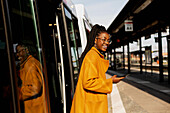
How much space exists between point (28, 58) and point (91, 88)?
837 mm

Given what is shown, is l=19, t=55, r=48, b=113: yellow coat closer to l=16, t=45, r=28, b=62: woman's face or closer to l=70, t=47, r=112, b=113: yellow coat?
l=16, t=45, r=28, b=62: woman's face

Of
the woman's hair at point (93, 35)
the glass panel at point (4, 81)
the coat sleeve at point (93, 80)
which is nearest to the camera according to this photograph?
the glass panel at point (4, 81)

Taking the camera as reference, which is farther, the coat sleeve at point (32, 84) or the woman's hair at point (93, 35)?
the woman's hair at point (93, 35)

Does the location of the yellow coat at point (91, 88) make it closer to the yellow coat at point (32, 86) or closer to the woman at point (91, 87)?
the woman at point (91, 87)

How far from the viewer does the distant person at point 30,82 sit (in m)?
2.24

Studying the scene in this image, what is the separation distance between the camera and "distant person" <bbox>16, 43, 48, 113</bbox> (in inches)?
88.2

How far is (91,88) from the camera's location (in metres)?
2.20

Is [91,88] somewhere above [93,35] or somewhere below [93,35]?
below

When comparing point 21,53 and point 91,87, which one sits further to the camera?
point 21,53

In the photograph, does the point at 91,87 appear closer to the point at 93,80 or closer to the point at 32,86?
the point at 93,80

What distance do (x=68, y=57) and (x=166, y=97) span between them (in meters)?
5.87

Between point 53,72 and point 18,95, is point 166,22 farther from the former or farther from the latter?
point 18,95

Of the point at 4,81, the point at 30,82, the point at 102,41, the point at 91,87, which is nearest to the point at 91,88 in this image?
the point at 91,87

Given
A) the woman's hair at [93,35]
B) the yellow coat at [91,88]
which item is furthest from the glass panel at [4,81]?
the woman's hair at [93,35]
